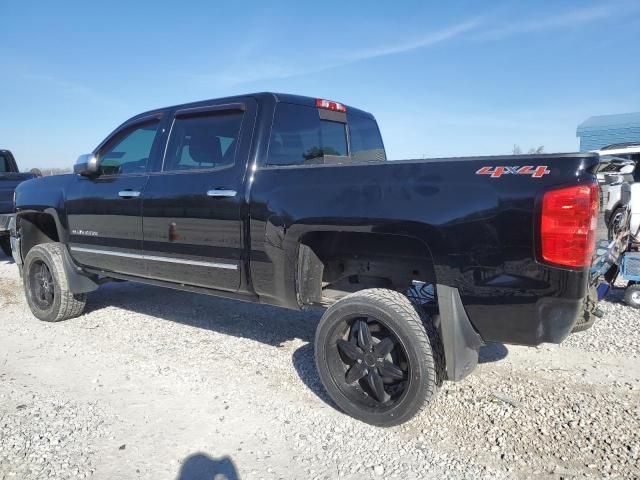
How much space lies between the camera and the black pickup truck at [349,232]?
7.73ft

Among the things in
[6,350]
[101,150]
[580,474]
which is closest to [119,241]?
[101,150]

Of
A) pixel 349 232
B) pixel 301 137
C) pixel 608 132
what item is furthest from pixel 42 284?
pixel 608 132

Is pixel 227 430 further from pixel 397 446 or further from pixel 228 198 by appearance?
pixel 228 198

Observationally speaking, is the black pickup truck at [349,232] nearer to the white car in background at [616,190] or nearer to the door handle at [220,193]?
the door handle at [220,193]

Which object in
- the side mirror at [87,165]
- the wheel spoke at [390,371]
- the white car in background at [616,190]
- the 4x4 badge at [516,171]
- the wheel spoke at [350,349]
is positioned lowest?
the wheel spoke at [390,371]

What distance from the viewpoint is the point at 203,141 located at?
3900 millimetres

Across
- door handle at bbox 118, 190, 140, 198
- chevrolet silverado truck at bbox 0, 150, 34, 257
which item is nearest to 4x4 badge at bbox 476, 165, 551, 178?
door handle at bbox 118, 190, 140, 198

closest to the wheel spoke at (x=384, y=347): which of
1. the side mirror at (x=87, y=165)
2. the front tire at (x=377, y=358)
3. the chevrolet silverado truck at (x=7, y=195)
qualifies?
the front tire at (x=377, y=358)

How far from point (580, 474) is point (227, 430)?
1.93m

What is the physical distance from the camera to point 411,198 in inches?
104

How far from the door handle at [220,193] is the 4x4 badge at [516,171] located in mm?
1696

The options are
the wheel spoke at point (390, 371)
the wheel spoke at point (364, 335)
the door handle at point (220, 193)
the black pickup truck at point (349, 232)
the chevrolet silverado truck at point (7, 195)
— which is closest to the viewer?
the black pickup truck at point (349, 232)

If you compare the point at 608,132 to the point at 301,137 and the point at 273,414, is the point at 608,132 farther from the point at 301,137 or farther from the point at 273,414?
the point at 273,414

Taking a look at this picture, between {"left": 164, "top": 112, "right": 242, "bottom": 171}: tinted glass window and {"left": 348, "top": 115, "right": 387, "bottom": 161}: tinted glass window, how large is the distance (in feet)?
4.04
